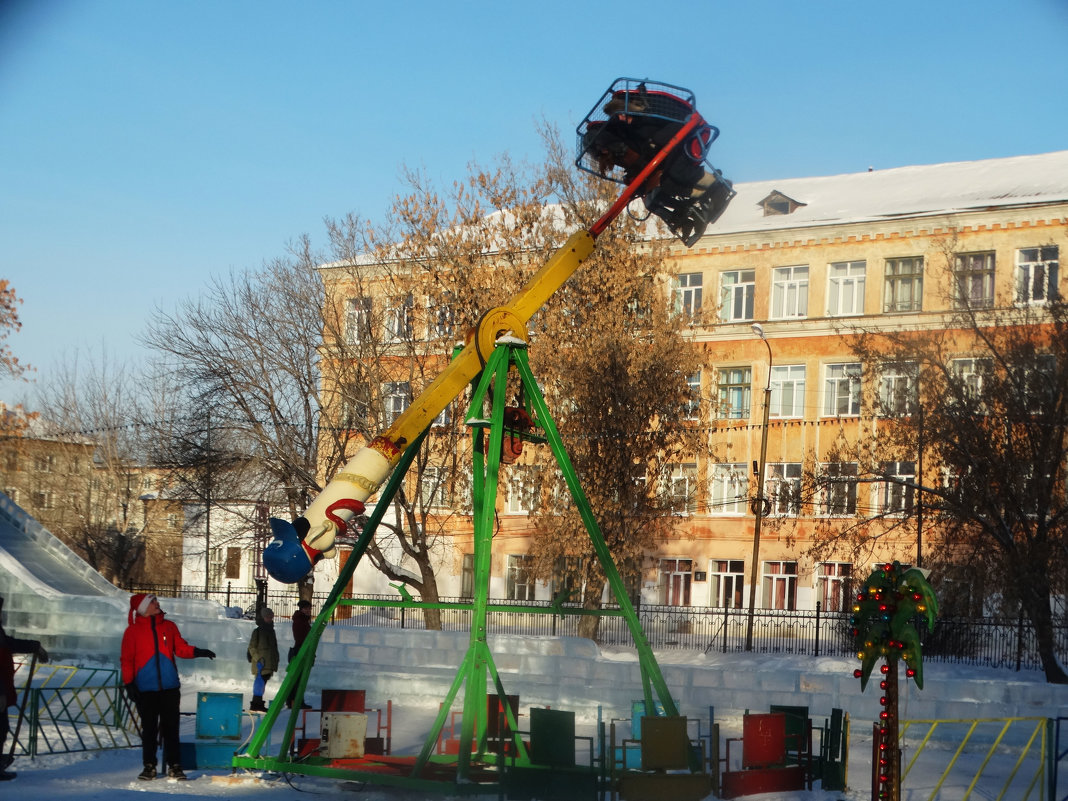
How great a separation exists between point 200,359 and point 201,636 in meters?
12.3

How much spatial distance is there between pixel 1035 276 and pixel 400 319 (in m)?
15.1

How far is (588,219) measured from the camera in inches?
1107

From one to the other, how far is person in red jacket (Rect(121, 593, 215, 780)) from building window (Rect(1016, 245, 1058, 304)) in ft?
58.6

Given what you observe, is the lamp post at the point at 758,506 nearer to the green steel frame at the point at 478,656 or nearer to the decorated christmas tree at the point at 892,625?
the green steel frame at the point at 478,656

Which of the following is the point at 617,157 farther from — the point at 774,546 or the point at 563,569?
the point at 774,546

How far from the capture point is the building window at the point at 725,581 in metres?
37.6

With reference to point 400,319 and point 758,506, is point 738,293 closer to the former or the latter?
point 758,506

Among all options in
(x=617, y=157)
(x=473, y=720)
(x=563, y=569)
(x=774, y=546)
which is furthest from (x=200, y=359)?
(x=473, y=720)

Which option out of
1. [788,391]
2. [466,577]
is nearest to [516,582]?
[466,577]

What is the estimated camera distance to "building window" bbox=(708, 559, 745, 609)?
37.6 m

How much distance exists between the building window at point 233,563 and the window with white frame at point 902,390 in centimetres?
2839

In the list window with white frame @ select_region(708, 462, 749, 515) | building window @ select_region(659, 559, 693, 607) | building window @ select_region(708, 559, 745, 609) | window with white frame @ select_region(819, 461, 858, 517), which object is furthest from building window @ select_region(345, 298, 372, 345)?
building window @ select_region(708, 559, 745, 609)

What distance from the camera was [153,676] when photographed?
10906mm

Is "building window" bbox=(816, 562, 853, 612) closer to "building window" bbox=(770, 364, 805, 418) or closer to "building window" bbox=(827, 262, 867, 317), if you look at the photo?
"building window" bbox=(770, 364, 805, 418)
